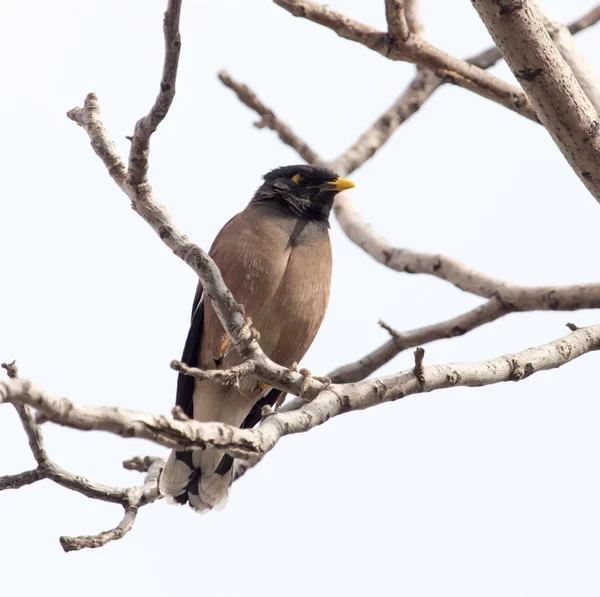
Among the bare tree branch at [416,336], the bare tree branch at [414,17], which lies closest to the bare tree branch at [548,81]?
the bare tree branch at [416,336]

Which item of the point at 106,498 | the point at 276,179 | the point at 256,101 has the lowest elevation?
the point at 106,498

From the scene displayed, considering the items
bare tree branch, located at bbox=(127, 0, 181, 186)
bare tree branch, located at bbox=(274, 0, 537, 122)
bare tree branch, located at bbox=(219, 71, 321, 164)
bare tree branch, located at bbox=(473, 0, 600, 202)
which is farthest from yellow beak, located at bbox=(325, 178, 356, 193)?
bare tree branch, located at bbox=(473, 0, 600, 202)

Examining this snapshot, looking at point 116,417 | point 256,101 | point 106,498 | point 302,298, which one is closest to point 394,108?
point 256,101

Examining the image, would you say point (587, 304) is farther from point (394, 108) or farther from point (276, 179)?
point (394, 108)

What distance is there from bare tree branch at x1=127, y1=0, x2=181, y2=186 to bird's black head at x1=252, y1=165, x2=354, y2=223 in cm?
201

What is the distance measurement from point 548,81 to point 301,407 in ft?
5.30

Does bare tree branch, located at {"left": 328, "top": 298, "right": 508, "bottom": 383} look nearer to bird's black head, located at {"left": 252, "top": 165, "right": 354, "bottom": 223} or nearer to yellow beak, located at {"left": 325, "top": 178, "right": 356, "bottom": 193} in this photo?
bird's black head, located at {"left": 252, "top": 165, "right": 354, "bottom": 223}

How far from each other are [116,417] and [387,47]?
11.2 ft

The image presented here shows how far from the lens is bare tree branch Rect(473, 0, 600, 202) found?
123 inches

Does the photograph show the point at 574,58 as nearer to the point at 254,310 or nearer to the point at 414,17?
the point at 414,17

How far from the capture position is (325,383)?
3.63 meters

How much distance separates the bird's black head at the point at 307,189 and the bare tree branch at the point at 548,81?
235 centimetres

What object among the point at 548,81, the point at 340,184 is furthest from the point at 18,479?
the point at 340,184

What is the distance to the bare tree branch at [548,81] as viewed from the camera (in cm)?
314
